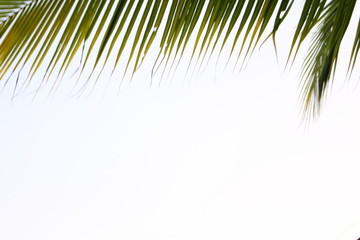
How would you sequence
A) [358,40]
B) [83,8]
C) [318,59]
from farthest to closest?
[318,59] < [358,40] < [83,8]

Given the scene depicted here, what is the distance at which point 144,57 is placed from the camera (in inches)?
20.3

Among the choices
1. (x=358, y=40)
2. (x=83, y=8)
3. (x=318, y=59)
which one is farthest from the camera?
(x=318, y=59)

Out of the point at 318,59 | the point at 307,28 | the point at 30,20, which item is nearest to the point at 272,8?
the point at 307,28

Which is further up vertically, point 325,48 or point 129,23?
point 325,48

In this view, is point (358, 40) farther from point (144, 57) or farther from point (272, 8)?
point (144, 57)

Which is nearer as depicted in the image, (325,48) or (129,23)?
(129,23)

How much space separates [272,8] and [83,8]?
23 centimetres

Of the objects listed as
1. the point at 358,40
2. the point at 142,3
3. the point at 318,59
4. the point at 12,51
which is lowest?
the point at 12,51

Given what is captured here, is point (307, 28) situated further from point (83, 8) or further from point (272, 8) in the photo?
point (83, 8)

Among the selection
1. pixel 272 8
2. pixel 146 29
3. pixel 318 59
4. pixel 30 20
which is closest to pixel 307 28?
pixel 272 8

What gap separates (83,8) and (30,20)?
0.07 metres

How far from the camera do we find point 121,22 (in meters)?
0.52

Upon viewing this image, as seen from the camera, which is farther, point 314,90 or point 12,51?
point 314,90

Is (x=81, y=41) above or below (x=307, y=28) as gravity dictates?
below
